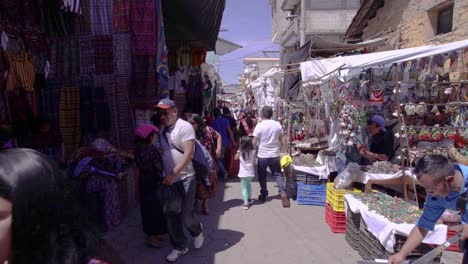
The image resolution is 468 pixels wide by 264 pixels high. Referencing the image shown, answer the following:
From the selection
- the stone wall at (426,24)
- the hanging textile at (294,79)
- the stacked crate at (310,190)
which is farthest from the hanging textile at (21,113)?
the stone wall at (426,24)

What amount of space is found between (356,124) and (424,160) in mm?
3618

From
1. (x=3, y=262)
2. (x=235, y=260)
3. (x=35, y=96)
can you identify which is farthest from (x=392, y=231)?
(x=35, y=96)

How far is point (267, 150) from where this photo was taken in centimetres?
611

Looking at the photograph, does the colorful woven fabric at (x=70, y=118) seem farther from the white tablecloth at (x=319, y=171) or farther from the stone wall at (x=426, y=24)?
the stone wall at (x=426, y=24)

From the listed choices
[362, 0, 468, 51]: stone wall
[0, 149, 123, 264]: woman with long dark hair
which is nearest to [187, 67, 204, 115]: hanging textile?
[362, 0, 468, 51]: stone wall

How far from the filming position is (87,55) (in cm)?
523

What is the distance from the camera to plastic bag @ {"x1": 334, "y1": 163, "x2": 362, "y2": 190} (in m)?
4.88

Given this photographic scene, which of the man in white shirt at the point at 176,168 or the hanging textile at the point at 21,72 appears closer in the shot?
the man in white shirt at the point at 176,168

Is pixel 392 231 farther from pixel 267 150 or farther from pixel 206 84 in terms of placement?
pixel 206 84

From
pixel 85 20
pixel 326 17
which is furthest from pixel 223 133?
pixel 326 17

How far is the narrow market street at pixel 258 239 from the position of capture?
4086 mm

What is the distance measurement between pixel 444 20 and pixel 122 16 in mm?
6687

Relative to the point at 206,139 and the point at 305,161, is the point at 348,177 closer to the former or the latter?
the point at 305,161

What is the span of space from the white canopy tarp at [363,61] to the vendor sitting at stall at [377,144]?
850 millimetres
